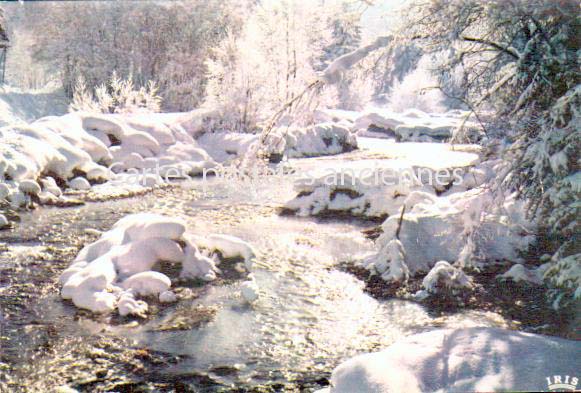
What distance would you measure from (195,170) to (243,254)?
10245mm

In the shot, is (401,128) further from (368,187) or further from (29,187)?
(29,187)

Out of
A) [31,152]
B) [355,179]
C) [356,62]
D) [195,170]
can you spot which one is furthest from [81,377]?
[195,170]

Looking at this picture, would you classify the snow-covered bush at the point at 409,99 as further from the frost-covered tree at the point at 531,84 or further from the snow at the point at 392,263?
the frost-covered tree at the point at 531,84

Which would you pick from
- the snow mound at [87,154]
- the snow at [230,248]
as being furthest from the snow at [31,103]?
the snow at [230,248]

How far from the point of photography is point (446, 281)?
7695 mm

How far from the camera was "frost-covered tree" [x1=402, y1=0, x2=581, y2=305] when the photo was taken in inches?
215

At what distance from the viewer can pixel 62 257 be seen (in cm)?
880

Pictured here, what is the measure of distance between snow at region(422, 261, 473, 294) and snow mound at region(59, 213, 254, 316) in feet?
8.92

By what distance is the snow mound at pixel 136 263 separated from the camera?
7006 millimetres

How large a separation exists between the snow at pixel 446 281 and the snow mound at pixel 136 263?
2718mm

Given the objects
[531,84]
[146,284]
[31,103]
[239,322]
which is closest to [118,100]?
[31,103]

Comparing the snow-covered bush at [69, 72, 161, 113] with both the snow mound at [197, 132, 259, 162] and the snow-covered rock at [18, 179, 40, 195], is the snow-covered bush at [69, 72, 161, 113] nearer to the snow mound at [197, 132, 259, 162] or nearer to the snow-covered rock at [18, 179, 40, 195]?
the snow mound at [197, 132, 259, 162]

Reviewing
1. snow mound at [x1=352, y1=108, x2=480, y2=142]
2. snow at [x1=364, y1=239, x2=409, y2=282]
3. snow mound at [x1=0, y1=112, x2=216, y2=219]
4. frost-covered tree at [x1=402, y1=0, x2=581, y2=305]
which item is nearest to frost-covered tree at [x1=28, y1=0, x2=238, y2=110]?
snow mound at [x1=0, y1=112, x2=216, y2=219]

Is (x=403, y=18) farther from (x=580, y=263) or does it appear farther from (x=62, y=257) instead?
(x=62, y=257)
